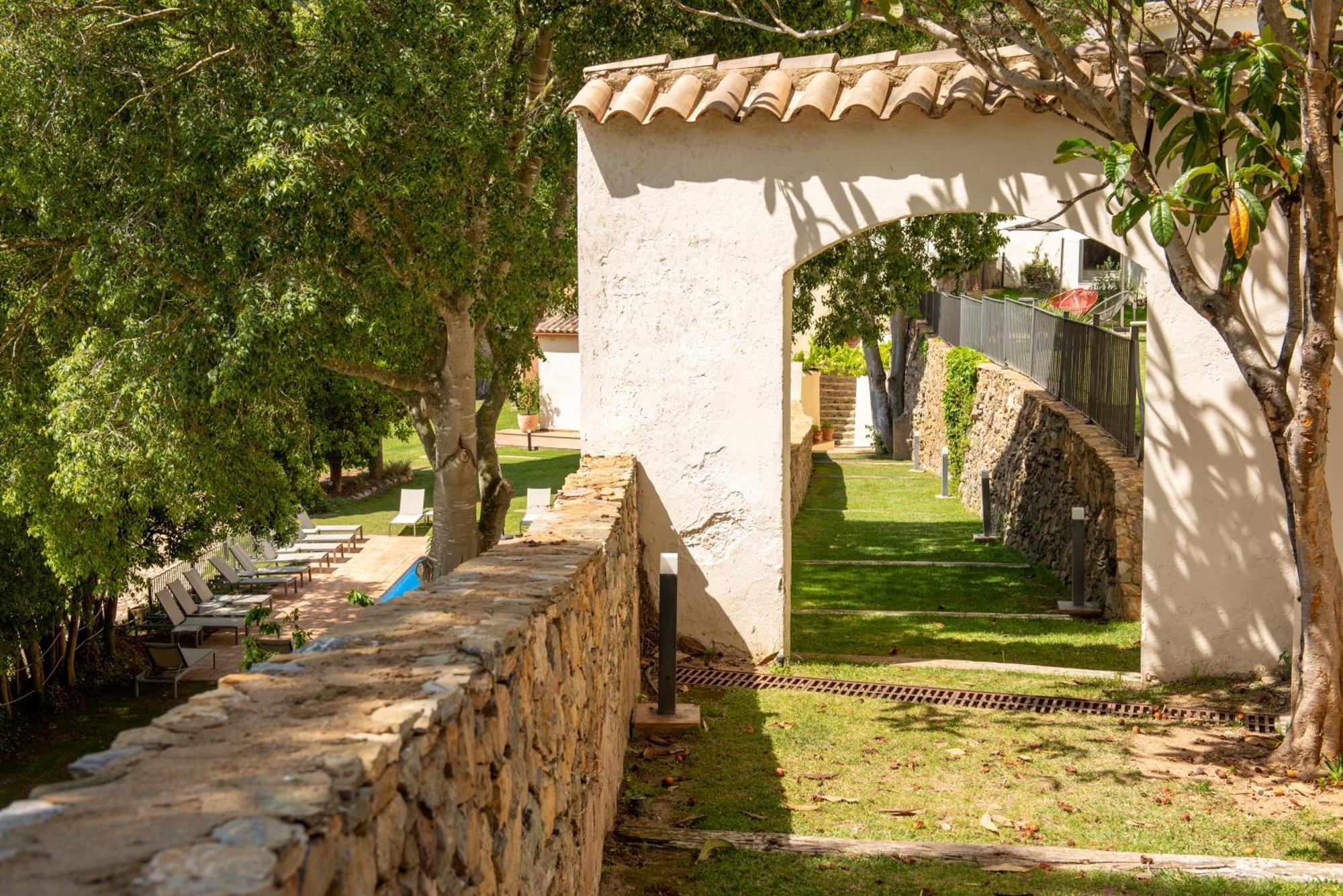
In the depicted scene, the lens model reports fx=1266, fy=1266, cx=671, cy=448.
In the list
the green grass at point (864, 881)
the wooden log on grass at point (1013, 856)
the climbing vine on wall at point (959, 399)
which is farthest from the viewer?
the climbing vine on wall at point (959, 399)

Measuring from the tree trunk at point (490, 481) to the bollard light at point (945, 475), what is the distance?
807 centimetres

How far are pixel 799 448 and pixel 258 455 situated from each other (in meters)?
10.1

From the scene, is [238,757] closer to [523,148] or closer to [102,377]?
[102,377]

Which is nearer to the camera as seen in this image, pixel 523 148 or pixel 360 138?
pixel 360 138

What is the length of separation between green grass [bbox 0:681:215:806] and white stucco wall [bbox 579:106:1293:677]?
23.2 ft

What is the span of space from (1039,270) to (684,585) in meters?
32.0

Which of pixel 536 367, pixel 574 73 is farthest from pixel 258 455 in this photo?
pixel 536 367

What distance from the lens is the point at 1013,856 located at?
5352mm

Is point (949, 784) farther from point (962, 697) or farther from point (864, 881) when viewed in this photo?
point (962, 697)

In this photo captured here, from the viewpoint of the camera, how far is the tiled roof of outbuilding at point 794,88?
7.75 m

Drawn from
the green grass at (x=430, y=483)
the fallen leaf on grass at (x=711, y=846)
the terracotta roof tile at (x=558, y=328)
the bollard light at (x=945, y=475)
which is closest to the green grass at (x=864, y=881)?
the fallen leaf on grass at (x=711, y=846)

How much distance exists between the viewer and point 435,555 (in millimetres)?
14242

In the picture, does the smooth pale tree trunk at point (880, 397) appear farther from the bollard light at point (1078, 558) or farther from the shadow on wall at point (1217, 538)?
the shadow on wall at point (1217, 538)

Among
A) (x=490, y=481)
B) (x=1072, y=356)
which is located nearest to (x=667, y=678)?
(x=1072, y=356)
